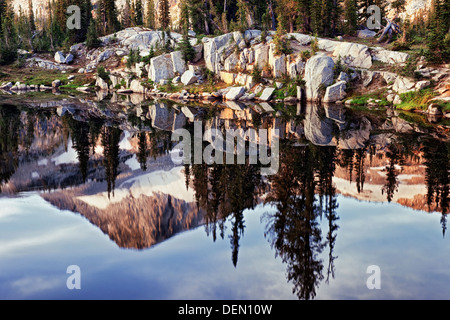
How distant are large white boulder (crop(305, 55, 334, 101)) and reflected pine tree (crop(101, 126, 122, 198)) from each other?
31.0 meters

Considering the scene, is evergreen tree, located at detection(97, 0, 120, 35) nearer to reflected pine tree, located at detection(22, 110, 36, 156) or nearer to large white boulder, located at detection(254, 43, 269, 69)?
large white boulder, located at detection(254, 43, 269, 69)

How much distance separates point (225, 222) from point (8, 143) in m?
18.7

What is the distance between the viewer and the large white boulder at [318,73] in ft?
167

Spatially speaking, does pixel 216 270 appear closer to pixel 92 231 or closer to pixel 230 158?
pixel 92 231

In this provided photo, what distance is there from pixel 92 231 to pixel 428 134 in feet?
76.3

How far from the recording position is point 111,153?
21.3 metres

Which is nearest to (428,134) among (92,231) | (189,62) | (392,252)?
(392,252)

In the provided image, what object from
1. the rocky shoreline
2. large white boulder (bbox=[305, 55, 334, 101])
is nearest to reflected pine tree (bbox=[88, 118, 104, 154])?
the rocky shoreline

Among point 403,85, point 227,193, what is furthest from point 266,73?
point 227,193

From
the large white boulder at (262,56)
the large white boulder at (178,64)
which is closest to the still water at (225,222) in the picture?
the large white boulder at (262,56)

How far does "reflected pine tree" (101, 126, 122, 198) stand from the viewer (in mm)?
16352

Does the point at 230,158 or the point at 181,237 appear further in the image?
the point at 230,158

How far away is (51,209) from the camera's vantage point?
1336cm

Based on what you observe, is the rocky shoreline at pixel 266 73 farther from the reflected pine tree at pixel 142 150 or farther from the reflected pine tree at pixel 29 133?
the reflected pine tree at pixel 142 150
